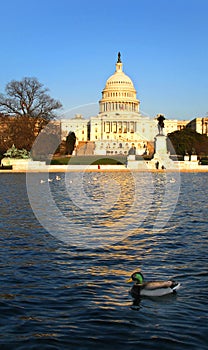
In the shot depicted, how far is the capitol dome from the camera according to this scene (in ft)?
427

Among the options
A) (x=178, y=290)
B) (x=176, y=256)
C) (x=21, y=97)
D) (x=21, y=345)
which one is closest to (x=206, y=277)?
(x=178, y=290)

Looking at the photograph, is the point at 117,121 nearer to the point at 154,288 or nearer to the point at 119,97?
the point at 119,97

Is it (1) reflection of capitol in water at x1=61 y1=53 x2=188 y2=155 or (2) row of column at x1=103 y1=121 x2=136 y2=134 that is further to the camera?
(2) row of column at x1=103 y1=121 x2=136 y2=134

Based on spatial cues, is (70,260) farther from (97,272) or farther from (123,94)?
(123,94)

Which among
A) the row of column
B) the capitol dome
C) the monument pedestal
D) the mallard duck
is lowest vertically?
the mallard duck

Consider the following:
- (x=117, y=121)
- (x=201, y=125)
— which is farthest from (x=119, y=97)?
(x=201, y=125)

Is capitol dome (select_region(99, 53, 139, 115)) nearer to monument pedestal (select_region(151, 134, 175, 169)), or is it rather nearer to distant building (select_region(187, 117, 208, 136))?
distant building (select_region(187, 117, 208, 136))

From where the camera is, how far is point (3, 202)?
20719 millimetres

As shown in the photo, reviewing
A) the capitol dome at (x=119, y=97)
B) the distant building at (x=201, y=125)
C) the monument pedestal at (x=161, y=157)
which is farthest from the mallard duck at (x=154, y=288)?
the distant building at (x=201, y=125)

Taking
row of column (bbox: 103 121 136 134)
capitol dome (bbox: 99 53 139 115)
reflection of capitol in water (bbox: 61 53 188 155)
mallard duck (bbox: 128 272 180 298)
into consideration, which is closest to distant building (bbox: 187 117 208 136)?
reflection of capitol in water (bbox: 61 53 188 155)

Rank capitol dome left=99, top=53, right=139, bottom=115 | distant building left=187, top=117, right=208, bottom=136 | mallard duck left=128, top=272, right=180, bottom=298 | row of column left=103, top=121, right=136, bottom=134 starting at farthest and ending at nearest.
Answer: distant building left=187, top=117, right=208, bottom=136, capitol dome left=99, top=53, right=139, bottom=115, row of column left=103, top=121, right=136, bottom=134, mallard duck left=128, top=272, right=180, bottom=298

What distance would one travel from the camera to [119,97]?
13050cm

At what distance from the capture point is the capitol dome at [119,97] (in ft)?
427

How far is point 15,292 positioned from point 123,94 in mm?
125692
